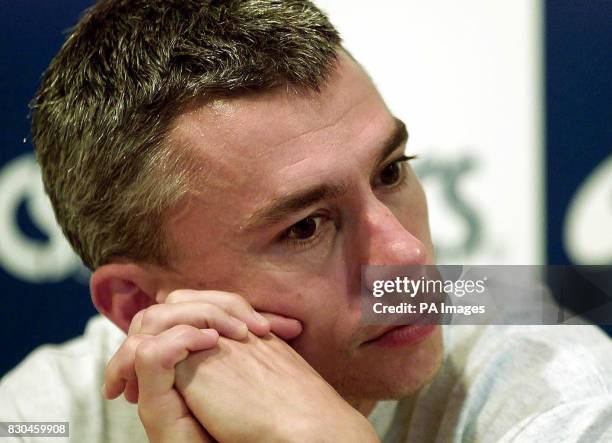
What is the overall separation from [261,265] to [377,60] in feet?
1.98

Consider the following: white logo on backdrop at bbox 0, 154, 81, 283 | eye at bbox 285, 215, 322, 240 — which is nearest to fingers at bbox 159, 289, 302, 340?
eye at bbox 285, 215, 322, 240

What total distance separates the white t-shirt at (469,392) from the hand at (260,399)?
0.71ft

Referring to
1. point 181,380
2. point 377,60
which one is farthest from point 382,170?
point 377,60

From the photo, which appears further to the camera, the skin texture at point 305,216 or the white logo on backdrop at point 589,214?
the white logo on backdrop at point 589,214

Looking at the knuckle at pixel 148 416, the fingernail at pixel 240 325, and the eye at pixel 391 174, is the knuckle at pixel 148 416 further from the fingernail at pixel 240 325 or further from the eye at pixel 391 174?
the eye at pixel 391 174

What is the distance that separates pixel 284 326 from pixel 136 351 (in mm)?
193

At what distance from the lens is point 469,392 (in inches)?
41.4

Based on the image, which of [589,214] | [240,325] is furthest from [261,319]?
[589,214]

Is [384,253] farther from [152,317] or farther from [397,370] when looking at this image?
[152,317]

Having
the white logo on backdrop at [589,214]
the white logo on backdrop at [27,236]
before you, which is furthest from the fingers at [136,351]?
the white logo on backdrop at [589,214]

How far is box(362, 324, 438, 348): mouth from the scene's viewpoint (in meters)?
0.97

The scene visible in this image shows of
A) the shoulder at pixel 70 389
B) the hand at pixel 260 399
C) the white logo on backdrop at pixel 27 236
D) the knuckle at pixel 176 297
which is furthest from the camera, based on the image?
the white logo on backdrop at pixel 27 236

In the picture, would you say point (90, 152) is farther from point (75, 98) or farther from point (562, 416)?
point (562, 416)

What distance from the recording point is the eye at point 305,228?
0.94 meters
